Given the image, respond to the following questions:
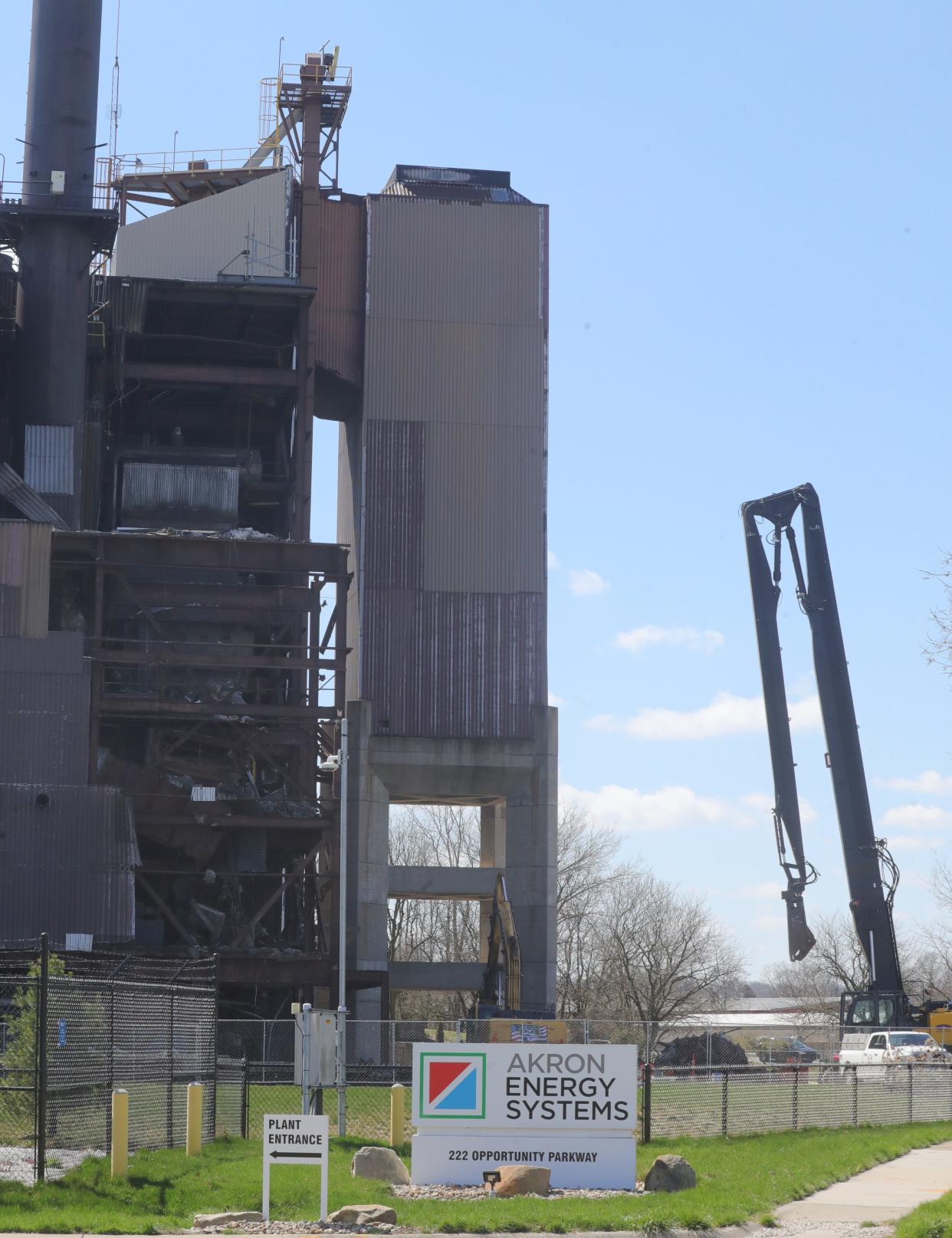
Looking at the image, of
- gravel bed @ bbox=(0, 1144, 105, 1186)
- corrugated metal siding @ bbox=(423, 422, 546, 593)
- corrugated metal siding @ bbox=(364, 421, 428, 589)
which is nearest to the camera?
gravel bed @ bbox=(0, 1144, 105, 1186)

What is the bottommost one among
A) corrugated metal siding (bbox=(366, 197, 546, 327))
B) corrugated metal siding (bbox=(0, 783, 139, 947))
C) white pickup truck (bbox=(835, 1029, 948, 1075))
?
white pickup truck (bbox=(835, 1029, 948, 1075))

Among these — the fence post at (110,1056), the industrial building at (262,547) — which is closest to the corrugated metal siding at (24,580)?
the industrial building at (262,547)

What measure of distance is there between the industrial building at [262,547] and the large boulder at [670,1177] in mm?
29294

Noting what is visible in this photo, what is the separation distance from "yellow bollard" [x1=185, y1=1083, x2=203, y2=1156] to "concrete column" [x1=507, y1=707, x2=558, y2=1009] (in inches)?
1476

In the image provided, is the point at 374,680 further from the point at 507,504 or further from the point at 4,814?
the point at 4,814

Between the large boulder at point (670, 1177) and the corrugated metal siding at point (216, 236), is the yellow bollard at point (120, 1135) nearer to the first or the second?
the large boulder at point (670, 1177)

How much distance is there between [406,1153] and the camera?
79.8 feet

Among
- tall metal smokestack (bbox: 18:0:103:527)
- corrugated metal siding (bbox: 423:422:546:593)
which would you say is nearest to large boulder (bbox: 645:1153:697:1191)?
tall metal smokestack (bbox: 18:0:103:527)

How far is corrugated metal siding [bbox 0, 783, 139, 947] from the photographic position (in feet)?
153

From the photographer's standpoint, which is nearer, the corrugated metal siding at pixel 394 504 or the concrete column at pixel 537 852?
the concrete column at pixel 537 852

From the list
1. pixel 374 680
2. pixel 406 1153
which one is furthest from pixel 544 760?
pixel 406 1153

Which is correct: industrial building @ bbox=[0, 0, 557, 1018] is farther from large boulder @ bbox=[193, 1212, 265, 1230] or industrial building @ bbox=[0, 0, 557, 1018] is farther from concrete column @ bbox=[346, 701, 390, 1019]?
large boulder @ bbox=[193, 1212, 265, 1230]

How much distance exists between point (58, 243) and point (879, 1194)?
46.1 m

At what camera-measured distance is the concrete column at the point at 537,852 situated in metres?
59.8
